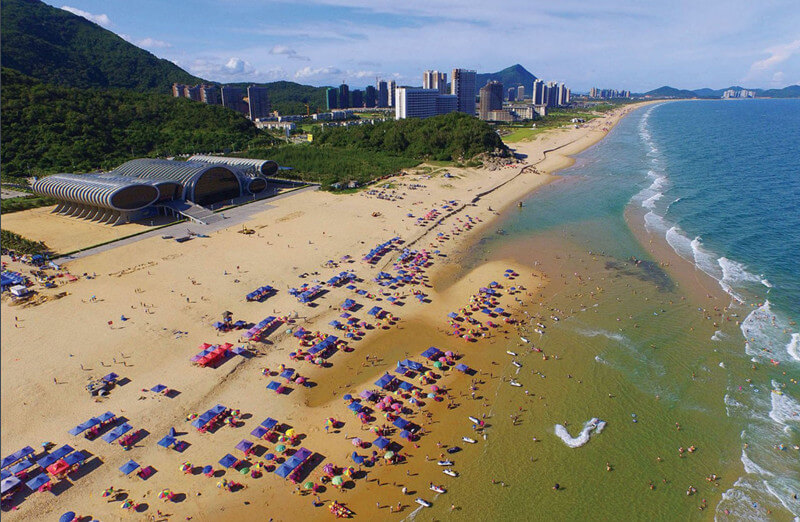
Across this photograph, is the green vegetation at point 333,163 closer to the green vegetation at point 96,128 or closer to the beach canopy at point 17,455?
the green vegetation at point 96,128

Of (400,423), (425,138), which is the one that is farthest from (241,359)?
(425,138)

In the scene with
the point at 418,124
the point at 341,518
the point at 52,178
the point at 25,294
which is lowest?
the point at 341,518

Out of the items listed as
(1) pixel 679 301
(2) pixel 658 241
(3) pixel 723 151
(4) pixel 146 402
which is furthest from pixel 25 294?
(3) pixel 723 151

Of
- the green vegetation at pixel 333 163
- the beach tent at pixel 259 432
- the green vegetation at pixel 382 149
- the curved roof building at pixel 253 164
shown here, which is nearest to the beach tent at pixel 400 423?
the beach tent at pixel 259 432

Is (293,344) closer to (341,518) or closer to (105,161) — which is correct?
(341,518)

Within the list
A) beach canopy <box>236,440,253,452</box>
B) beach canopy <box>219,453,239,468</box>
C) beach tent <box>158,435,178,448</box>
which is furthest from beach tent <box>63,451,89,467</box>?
beach canopy <box>236,440,253,452</box>

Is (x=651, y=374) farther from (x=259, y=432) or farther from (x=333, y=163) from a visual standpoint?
(x=333, y=163)

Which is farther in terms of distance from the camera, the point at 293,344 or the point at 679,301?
the point at 679,301
